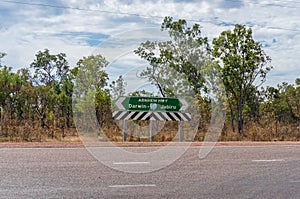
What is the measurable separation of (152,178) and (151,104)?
9.59 m

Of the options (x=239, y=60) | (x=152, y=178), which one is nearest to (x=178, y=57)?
(x=239, y=60)

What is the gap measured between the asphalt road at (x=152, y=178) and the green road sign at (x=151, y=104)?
6.01 meters

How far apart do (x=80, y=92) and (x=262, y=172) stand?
9452 mm

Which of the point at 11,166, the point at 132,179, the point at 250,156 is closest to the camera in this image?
the point at 132,179

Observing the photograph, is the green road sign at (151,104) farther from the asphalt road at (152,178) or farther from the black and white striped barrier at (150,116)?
the asphalt road at (152,178)

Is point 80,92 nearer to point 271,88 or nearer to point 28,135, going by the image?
point 28,135

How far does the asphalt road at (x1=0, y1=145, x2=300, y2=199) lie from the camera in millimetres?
7004

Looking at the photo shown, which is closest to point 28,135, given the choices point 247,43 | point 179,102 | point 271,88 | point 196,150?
point 179,102

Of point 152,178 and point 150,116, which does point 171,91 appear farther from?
point 152,178

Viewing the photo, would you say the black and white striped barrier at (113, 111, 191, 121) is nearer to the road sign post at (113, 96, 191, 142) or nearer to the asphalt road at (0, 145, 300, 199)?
the road sign post at (113, 96, 191, 142)

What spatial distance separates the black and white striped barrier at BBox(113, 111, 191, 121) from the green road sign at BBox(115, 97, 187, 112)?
0.54ft

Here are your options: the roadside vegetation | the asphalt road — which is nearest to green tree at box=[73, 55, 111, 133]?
the roadside vegetation

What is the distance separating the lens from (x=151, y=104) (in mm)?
17844

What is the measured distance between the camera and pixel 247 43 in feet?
74.0
